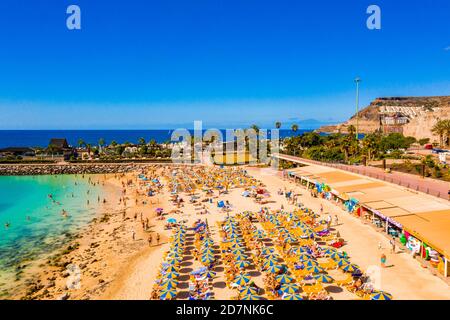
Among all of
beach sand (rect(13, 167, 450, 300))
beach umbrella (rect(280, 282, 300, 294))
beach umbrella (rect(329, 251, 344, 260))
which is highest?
beach umbrella (rect(329, 251, 344, 260))

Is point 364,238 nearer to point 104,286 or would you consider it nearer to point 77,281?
point 104,286

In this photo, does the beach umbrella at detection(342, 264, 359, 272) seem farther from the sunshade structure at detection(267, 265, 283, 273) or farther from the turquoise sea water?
the turquoise sea water

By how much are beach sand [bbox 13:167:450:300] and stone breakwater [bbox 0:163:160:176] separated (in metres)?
36.3

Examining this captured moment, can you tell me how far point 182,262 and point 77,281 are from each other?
265 inches

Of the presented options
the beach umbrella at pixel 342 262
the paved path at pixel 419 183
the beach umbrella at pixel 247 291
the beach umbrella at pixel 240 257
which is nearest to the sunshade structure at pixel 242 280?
the beach umbrella at pixel 247 291

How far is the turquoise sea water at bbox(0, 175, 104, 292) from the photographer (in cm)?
2453

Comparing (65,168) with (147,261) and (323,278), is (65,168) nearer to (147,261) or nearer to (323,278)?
(147,261)

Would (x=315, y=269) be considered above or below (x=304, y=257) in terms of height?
below

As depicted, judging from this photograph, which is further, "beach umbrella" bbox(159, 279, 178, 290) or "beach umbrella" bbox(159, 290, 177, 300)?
"beach umbrella" bbox(159, 279, 178, 290)

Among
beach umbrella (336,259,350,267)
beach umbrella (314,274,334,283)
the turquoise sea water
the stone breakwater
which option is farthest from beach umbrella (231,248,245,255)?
the stone breakwater

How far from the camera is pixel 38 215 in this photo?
1363 inches

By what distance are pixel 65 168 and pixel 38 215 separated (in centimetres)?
3782

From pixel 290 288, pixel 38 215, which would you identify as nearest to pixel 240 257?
pixel 290 288
